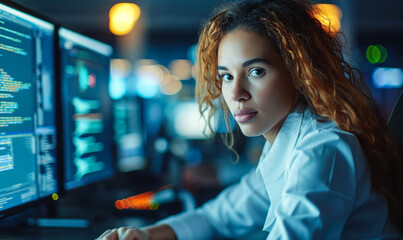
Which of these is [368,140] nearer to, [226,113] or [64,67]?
[226,113]

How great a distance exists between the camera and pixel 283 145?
3.12 feet

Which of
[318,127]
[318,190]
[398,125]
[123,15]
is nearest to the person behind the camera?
[318,190]

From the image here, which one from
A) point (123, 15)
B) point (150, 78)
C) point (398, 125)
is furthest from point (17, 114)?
point (150, 78)

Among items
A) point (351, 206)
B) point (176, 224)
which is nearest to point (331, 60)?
point (351, 206)

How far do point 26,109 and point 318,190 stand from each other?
745mm

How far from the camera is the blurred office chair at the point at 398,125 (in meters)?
1.01

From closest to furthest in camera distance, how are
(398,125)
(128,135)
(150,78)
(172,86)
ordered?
(398,125)
(128,135)
(150,78)
(172,86)

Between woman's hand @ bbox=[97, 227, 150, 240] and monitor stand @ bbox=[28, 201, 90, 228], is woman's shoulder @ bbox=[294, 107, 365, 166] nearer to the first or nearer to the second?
woman's hand @ bbox=[97, 227, 150, 240]

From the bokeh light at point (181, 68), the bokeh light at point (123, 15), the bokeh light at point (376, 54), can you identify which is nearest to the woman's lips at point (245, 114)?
the bokeh light at point (123, 15)

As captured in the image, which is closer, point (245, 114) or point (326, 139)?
point (326, 139)

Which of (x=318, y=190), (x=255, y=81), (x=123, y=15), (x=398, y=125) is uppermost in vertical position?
(x=123, y=15)

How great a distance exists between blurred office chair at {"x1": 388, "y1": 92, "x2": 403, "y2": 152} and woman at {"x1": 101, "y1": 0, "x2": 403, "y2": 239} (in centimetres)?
4

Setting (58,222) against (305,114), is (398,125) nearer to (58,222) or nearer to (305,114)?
(305,114)

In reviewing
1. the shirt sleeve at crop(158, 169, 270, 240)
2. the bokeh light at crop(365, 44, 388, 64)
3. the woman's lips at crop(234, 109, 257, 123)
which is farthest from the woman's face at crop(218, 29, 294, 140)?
the bokeh light at crop(365, 44, 388, 64)
